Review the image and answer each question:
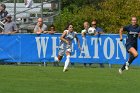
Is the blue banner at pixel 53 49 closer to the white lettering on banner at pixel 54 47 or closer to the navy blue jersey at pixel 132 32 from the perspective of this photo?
the white lettering on banner at pixel 54 47

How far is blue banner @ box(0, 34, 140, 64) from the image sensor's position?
82.7 feet

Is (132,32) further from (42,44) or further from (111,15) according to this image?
(111,15)

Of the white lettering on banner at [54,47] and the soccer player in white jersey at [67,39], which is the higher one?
the soccer player in white jersey at [67,39]

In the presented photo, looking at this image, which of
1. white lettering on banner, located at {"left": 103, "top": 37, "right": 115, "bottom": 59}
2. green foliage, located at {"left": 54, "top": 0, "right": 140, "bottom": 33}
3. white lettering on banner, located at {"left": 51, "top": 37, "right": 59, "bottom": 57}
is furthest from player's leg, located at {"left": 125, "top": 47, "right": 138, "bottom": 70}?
green foliage, located at {"left": 54, "top": 0, "right": 140, "bottom": 33}

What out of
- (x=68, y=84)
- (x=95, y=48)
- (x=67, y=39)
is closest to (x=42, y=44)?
(x=95, y=48)

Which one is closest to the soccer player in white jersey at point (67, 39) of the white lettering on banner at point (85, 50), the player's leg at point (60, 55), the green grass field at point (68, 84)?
the player's leg at point (60, 55)

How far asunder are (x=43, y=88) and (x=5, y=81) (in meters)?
2.11

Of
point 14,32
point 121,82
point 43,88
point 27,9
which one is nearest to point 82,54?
point 14,32

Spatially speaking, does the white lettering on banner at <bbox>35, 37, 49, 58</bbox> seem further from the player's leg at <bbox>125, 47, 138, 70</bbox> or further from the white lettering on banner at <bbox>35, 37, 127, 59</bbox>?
the player's leg at <bbox>125, 47, 138, 70</bbox>

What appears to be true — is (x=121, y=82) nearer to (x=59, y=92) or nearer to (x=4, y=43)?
(x=59, y=92)

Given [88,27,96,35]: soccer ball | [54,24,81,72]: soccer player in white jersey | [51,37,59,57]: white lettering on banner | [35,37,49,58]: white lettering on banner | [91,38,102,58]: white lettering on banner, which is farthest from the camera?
[35,37,49,58]: white lettering on banner

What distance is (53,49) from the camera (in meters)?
25.7

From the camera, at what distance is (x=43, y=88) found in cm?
1444

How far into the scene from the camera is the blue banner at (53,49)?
2520cm
